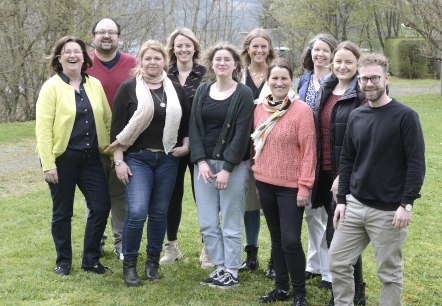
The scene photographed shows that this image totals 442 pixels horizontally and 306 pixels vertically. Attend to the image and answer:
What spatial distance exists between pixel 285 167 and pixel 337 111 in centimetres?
60

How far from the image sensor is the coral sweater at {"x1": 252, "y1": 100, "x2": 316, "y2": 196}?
14.9ft

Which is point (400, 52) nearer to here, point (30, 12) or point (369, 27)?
point (369, 27)

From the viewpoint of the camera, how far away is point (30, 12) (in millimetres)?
18531

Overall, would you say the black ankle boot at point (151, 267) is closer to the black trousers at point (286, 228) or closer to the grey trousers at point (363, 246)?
the black trousers at point (286, 228)

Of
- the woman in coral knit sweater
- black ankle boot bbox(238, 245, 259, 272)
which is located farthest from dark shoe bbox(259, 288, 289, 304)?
black ankle boot bbox(238, 245, 259, 272)

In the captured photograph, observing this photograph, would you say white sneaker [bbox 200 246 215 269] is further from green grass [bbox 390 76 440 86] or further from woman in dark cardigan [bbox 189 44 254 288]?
green grass [bbox 390 76 440 86]

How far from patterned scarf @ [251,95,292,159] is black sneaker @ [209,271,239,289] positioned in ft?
3.80

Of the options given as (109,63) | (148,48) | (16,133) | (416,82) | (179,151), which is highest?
(148,48)

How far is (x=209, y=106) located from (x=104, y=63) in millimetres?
1363

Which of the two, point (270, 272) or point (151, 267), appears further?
point (270, 272)

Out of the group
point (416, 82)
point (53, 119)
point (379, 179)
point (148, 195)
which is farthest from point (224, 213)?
point (416, 82)

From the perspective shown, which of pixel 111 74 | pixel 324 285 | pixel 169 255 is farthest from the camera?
pixel 169 255

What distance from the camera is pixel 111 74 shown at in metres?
5.74

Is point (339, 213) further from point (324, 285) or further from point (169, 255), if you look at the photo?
point (169, 255)
